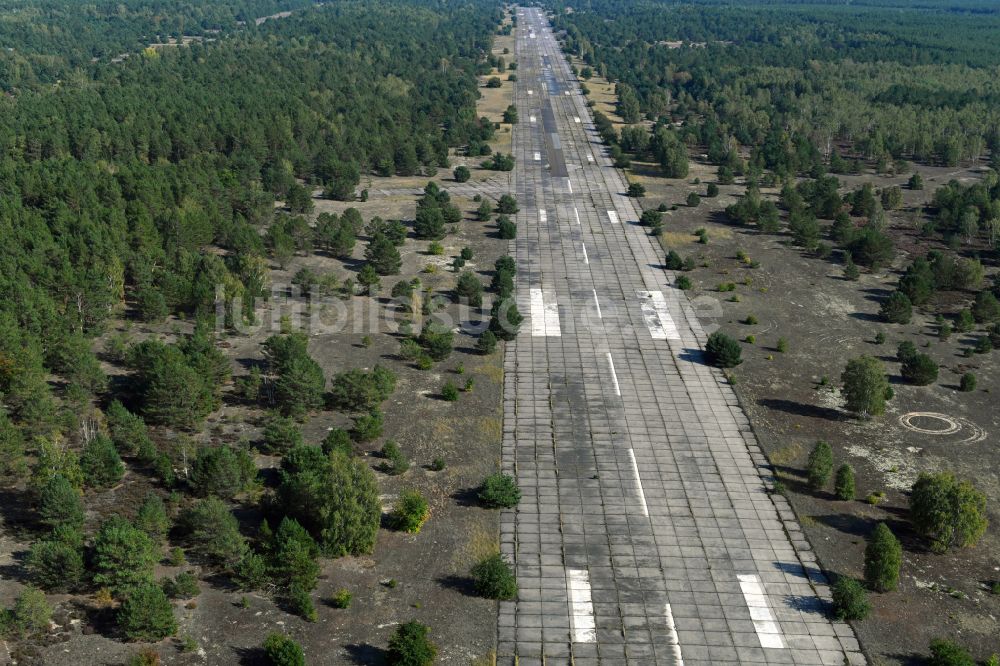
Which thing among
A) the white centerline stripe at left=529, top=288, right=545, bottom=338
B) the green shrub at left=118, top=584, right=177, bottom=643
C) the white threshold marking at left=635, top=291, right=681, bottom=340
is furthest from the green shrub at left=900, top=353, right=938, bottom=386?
the green shrub at left=118, top=584, right=177, bottom=643

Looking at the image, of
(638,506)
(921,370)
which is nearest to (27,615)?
(638,506)

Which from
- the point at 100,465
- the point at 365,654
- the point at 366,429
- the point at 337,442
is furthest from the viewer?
the point at 366,429

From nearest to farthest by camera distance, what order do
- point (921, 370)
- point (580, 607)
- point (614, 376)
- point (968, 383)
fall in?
point (580, 607) → point (968, 383) → point (921, 370) → point (614, 376)

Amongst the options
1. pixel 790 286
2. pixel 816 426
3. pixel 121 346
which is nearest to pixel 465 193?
pixel 790 286

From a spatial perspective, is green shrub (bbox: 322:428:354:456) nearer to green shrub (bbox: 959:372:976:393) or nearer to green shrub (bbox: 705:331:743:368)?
green shrub (bbox: 705:331:743:368)

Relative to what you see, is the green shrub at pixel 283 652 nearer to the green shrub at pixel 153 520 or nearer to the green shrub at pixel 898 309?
the green shrub at pixel 153 520

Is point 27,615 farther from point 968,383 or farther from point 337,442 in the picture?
point 968,383

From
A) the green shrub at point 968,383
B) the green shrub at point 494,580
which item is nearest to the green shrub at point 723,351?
the green shrub at point 968,383
